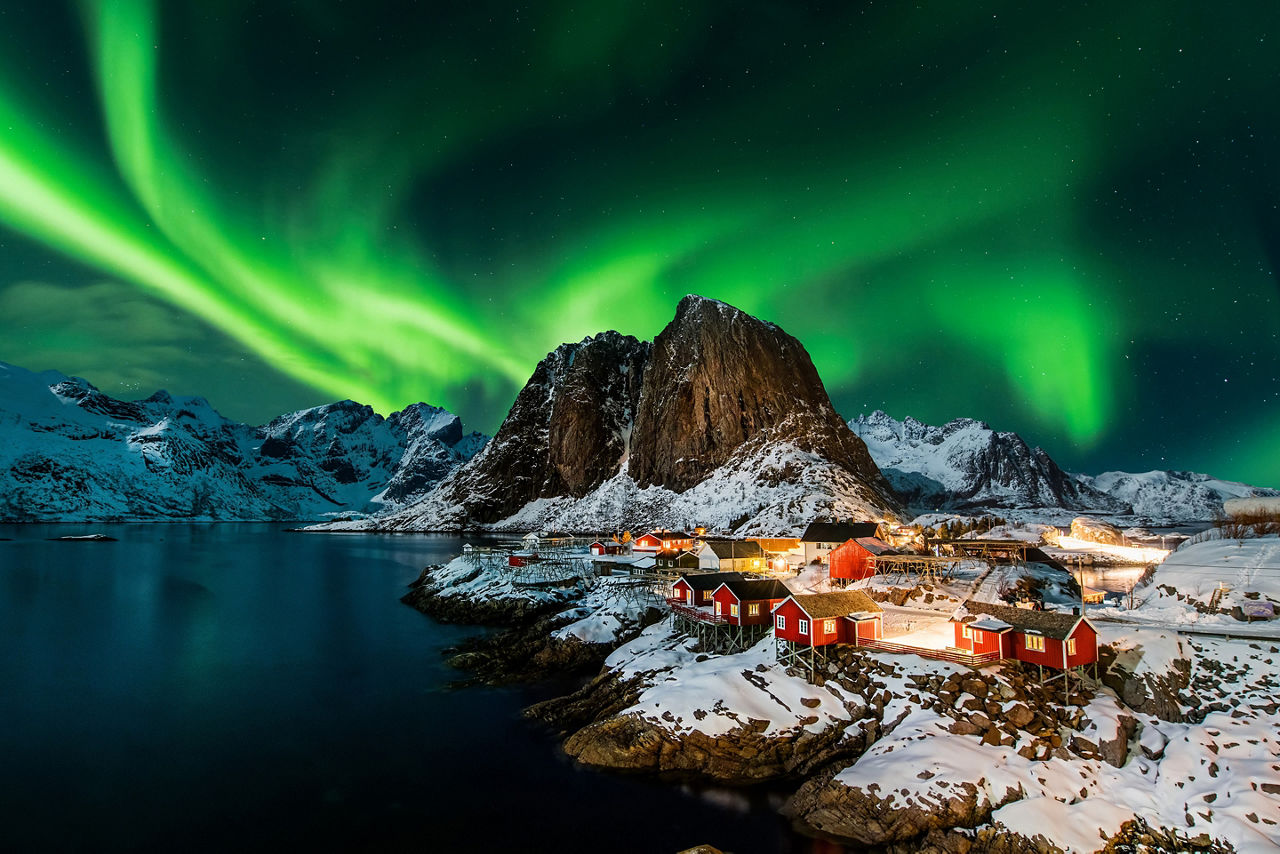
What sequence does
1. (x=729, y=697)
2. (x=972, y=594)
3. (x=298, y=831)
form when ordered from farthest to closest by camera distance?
1. (x=972, y=594)
2. (x=729, y=697)
3. (x=298, y=831)

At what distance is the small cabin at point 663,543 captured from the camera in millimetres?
89438

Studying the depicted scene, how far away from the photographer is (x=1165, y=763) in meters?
25.6

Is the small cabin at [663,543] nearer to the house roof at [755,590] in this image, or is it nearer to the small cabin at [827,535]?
the small cabin at [827,535]

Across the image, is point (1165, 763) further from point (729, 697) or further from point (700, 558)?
point (700, 558)

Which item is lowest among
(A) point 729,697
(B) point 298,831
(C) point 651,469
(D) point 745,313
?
(B) point 298,831

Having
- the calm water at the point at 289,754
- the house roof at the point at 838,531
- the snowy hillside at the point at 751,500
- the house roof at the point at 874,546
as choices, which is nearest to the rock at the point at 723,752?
the calm water at the point at 289,754

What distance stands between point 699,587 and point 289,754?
28.4 meters

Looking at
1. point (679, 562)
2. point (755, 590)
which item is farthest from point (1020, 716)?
point (679, 562)

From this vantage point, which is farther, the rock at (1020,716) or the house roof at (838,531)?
the house roof at (838,531)

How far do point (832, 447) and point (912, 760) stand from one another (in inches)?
5513

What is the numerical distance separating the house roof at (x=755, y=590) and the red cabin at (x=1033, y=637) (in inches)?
485

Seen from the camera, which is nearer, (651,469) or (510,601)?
(510,601)

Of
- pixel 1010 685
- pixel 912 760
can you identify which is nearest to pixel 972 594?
pixel 1010 685

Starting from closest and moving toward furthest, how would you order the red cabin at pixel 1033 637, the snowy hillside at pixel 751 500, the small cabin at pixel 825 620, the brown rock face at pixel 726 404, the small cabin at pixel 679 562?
1. the red cabin at pixel 1033 637
2. the small cabin at pixel 825 620
3. the small cabin at pixel 679 562
4. the snowy hillside at pixel 751 500
5. the brown rock face at pixel 726 404
